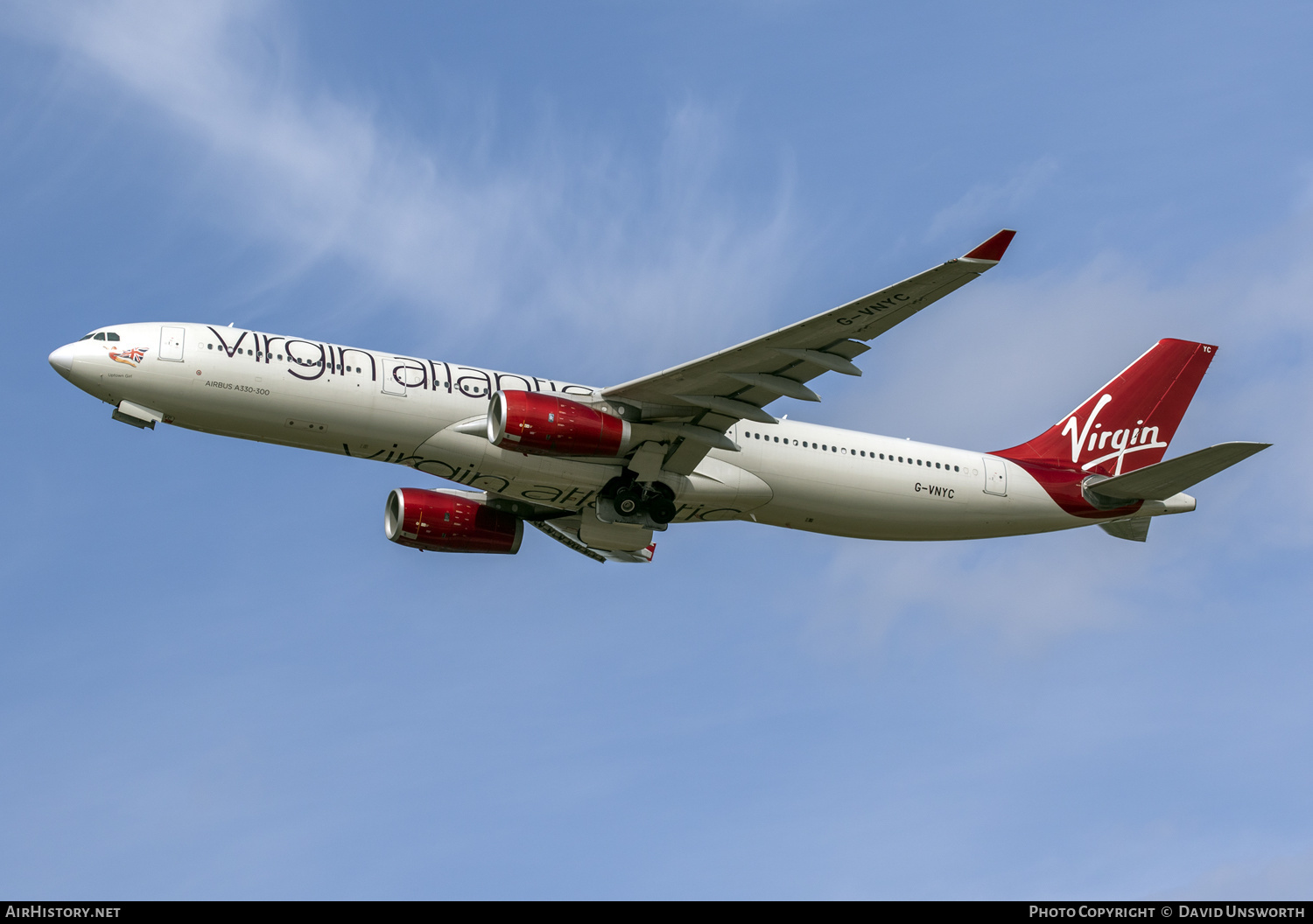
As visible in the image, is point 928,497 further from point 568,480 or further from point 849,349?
point 568,480

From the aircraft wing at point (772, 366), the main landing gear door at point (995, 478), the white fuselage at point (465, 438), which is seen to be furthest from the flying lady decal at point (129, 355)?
the main landing gear door at point (995, 478)

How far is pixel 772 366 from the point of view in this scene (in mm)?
35125

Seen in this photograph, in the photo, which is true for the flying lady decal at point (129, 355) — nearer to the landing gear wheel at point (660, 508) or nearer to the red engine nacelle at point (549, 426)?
the red engine nacelle at point (549, 426)

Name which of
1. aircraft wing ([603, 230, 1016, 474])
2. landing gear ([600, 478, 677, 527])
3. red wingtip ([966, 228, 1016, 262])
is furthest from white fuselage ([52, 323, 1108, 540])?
red wingtip ([966, 228, 1016, 262])

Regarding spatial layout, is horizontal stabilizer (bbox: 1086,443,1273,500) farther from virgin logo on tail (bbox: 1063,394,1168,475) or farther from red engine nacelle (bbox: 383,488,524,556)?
red engine nacelle (bbox: 383,488,524,556)

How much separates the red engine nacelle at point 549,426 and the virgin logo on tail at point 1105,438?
16.6m

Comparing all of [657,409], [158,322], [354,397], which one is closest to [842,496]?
[657,409]

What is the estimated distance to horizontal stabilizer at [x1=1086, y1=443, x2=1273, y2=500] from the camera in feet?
120

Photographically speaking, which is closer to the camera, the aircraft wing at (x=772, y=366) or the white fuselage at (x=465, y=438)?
the aircraft wing at (x=772, y=366)

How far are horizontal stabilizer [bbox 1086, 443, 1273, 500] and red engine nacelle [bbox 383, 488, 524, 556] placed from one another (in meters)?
18.2

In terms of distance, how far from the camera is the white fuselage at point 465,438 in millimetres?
35250

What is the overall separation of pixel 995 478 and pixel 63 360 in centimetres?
2658

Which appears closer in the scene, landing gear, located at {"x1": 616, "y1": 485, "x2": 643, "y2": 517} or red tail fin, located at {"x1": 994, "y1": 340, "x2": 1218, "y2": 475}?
landing gear, located at {"x1": 616, "y1": 485, "x2": 643, "y2": 517}
